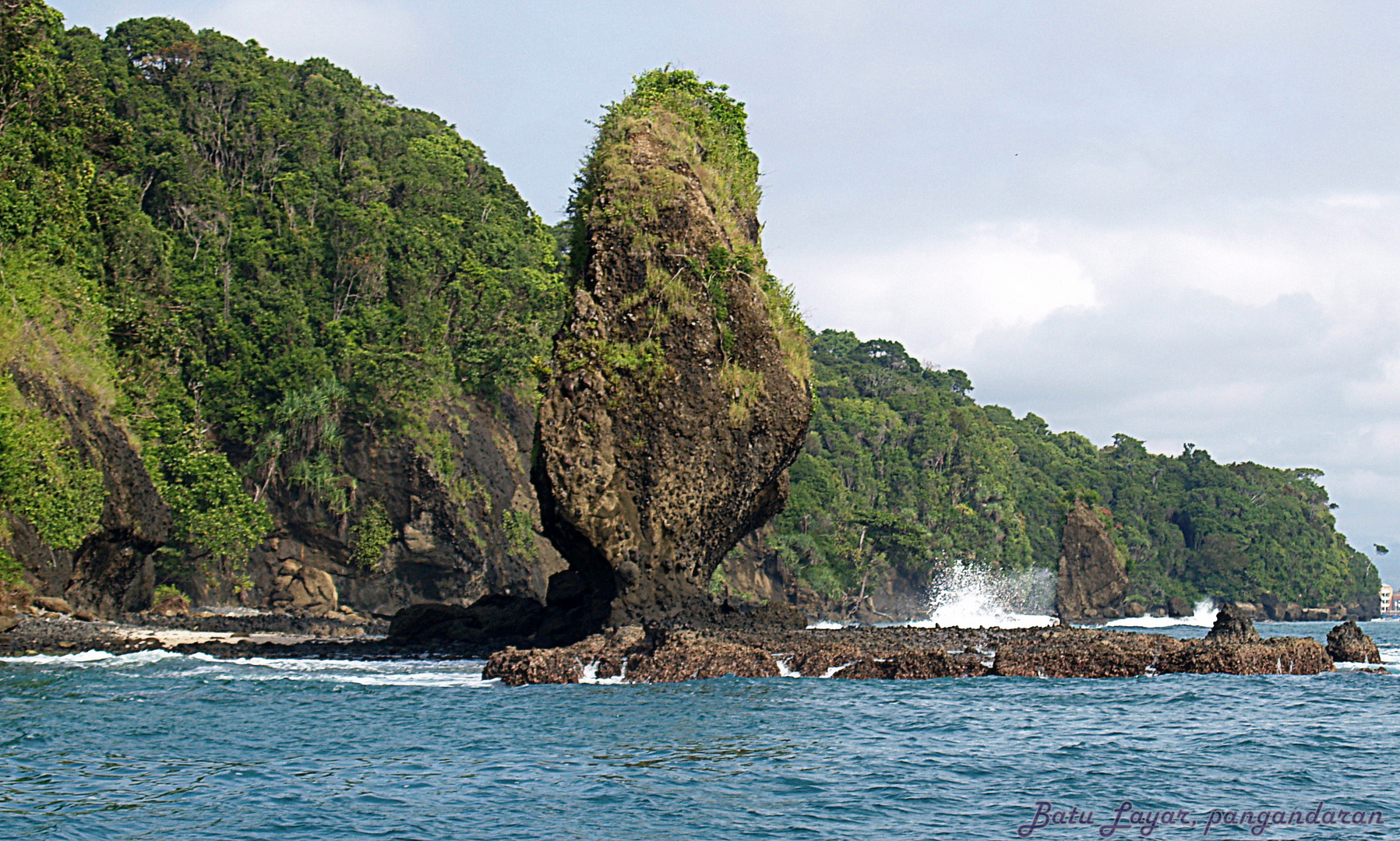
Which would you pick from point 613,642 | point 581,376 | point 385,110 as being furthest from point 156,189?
point 613,642

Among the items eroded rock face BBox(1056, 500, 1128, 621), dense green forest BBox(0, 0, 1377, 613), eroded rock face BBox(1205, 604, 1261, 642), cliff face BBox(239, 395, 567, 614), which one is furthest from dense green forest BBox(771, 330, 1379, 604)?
eroded rock face BBox(1205, 604, 1261, 642)

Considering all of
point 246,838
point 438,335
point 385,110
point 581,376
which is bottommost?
point 246,838

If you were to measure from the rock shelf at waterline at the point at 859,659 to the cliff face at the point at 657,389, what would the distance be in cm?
267

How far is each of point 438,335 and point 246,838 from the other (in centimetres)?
4864

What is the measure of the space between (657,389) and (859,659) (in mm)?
8412

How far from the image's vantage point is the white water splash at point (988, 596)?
9350cm

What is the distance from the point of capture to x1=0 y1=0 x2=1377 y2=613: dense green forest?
39.1 meters

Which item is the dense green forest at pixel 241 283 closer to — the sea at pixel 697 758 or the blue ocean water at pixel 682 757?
the blue ocean water at pixel 682 757

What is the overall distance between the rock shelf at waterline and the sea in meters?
0.83

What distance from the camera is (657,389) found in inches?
1171

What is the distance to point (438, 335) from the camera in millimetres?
59062

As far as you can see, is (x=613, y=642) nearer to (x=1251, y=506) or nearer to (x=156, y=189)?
(x=156, y=189)

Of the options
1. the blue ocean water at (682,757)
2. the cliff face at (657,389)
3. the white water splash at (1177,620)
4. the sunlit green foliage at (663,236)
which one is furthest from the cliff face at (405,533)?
the white water splash at (1177,620)

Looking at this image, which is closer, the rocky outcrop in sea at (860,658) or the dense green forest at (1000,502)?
the rocky outcrop in sea at (860,658)
